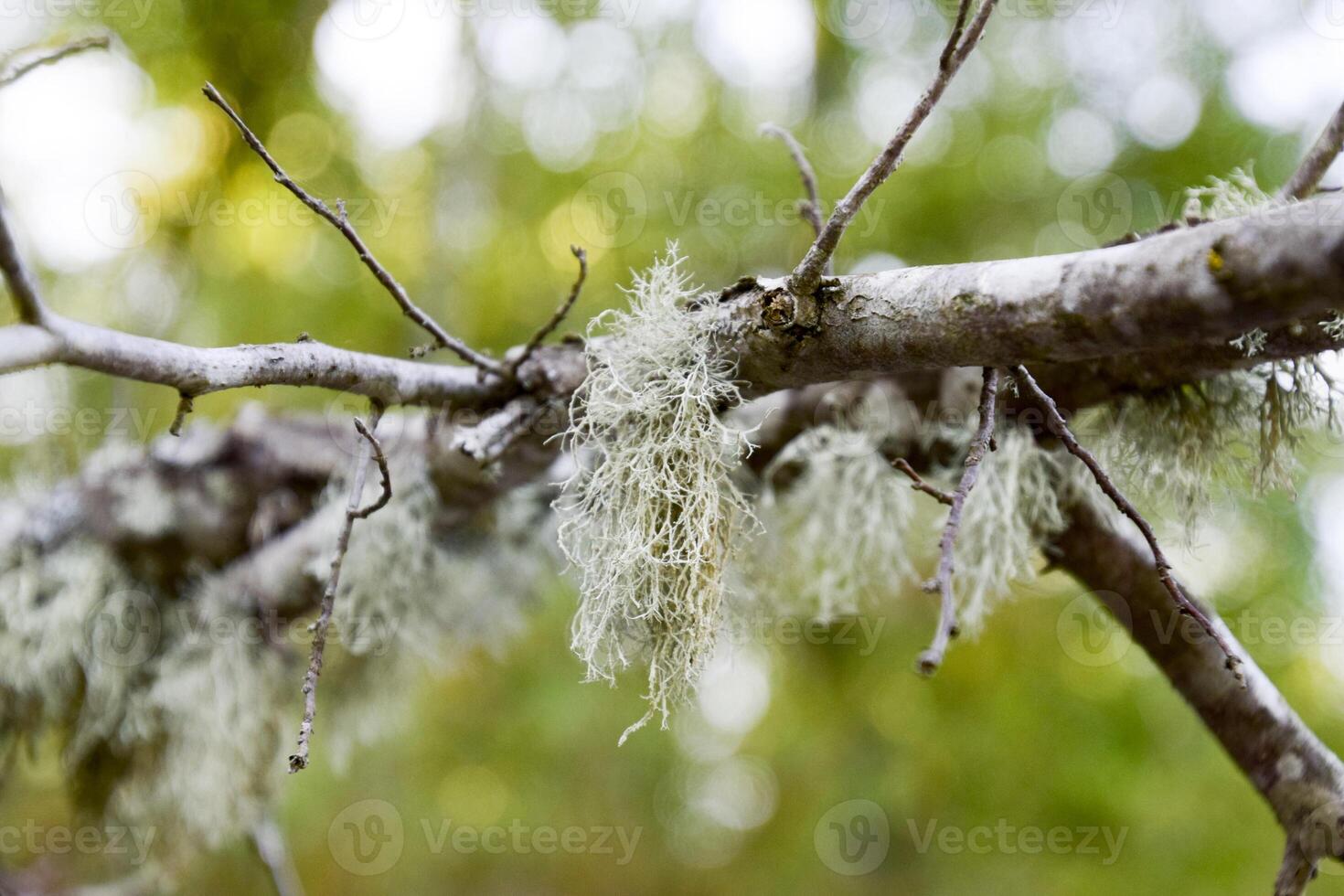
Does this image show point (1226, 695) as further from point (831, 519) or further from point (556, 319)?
point (556, 319)

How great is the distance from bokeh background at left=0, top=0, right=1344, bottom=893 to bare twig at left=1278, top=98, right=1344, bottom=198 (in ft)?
2.90

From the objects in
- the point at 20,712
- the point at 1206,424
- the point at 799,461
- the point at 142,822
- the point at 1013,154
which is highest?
the point at 1013,154

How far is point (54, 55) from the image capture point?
0.45m

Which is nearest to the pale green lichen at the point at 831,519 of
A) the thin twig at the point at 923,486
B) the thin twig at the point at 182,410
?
the thin twig at the point at 923,486

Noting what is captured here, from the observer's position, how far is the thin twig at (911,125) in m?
0.37

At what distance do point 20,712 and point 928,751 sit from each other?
4.74 feet

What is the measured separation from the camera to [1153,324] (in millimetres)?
374

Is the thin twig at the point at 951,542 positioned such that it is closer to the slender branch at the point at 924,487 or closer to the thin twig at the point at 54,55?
the slender branch at the point at 924,487

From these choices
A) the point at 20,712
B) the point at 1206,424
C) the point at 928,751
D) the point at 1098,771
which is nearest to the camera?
the point at 1206,424

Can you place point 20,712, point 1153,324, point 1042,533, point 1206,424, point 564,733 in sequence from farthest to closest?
point 564,733
point 20,712
point 1042,533
point 1206,424
point 1153,324

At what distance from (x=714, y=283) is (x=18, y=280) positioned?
1.40 metres

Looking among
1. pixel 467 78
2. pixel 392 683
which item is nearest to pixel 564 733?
pixel 392 683

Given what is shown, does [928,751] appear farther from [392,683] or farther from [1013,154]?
[1013,154]

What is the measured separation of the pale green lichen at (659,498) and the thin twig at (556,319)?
4cm
